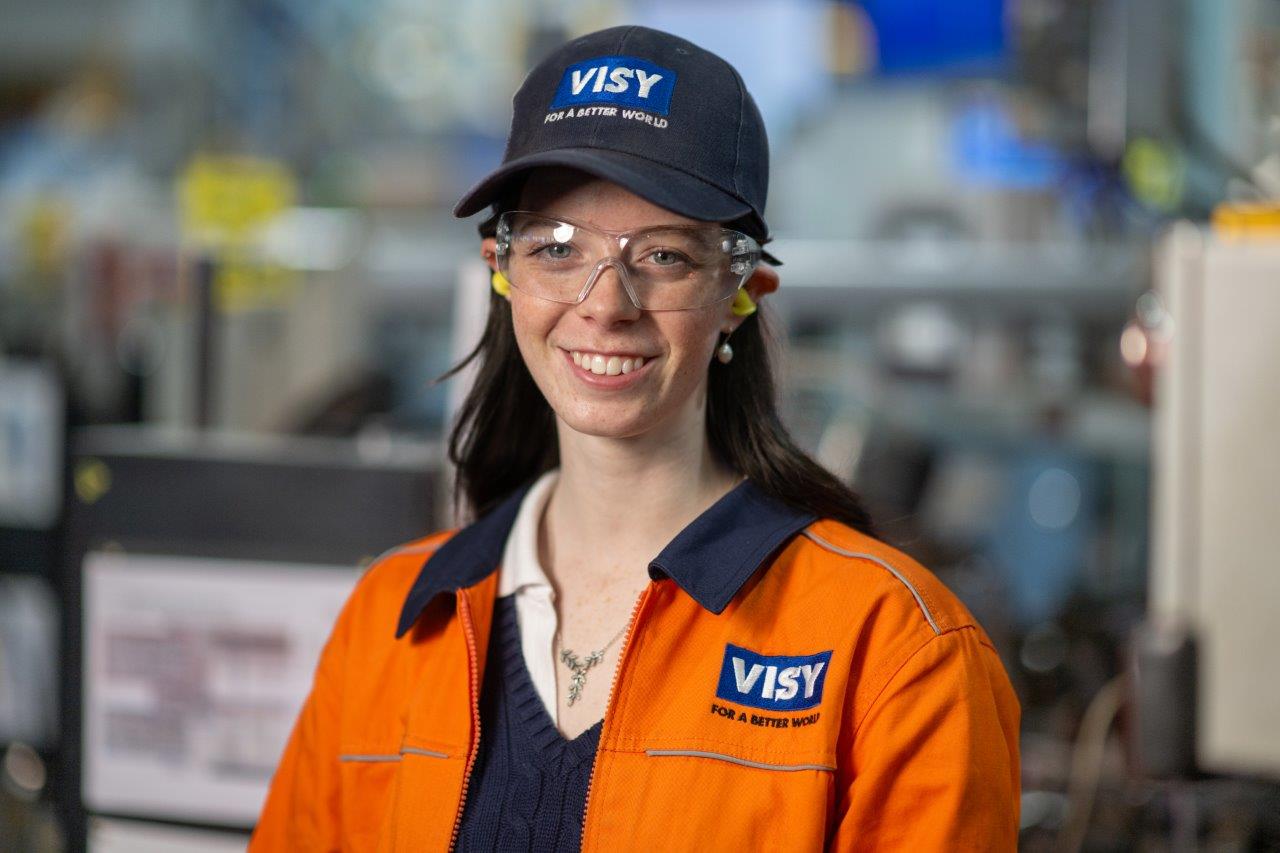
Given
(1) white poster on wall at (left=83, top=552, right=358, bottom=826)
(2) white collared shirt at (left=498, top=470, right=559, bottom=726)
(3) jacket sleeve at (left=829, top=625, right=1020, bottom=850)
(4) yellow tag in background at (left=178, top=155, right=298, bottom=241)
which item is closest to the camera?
(3) jacket sleeve at (left=829, top=625, right=1020, bottom=850)

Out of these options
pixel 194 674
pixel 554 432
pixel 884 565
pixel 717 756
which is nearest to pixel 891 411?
pixel 194 674

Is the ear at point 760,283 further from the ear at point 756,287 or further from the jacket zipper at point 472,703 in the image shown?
the jacket zipper at point 472,703

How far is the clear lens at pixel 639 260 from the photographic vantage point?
4.17ft

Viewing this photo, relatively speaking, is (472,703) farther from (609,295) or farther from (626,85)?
(626,85)

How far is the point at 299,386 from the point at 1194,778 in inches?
87.7

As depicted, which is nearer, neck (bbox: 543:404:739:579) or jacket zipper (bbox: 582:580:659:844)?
jacket zipper (bbox: 582:580:659:844)

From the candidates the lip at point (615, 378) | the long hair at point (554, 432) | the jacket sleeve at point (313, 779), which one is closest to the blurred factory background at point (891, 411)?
the long hair at point (554, 432)

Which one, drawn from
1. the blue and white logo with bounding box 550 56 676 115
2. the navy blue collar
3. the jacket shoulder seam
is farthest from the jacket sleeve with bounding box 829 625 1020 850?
the blue and white logo with bounding box 550 56 676 115

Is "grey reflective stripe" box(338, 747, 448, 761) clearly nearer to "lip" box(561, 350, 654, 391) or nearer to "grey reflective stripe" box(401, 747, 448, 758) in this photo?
"grey reflective stripe" box(401, 747, 448, 758)

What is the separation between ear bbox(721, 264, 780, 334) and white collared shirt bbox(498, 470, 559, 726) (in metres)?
0.32

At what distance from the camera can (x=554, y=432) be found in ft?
5.32

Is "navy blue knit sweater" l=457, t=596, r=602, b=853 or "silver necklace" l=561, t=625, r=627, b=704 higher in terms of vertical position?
"silver necklace" l=561, t=625, r=627, b=704

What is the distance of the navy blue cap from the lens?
1234 mm

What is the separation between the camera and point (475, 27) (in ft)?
26.4
